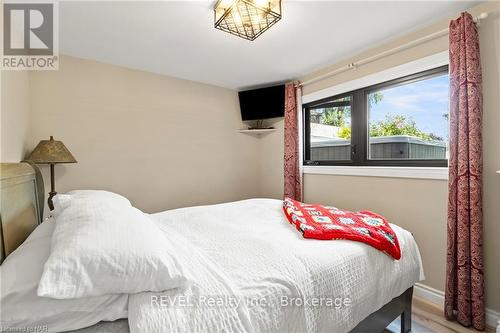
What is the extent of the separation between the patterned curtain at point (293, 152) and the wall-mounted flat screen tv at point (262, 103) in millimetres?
237

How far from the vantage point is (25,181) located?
139cm

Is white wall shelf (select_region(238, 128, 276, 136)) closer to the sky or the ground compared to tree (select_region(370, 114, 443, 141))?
closer to the sky

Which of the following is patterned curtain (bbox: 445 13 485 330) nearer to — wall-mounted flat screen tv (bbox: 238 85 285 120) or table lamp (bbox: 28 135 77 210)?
wall-mounted flat screen tv (bbox: 238 85 285 120)

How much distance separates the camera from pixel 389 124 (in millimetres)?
2541

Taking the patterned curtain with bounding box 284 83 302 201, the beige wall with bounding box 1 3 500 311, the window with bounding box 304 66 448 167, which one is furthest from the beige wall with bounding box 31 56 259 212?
the window with bounding box 304 66 448 167

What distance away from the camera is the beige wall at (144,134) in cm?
255

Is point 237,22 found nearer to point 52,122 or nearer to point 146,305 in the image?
point 146,305

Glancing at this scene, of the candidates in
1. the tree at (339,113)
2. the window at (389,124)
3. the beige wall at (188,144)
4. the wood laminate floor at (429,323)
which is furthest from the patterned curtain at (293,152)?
the wood laminate floor at (429,323)

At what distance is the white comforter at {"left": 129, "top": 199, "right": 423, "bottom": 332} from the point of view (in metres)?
0.80

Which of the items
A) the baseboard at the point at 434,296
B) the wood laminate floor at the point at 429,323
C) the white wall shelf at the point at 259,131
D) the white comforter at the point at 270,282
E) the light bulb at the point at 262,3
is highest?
the light bulb at the point at 262,3

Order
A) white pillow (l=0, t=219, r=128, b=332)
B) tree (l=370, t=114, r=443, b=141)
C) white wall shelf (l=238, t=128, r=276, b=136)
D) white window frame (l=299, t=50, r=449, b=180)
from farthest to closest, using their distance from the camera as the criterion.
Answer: white wall shelf (l=238, t=128, r=276, b=136), tree (l=370, t=114, r=443, b=141), white window frame (l=299, t=50, r=449, b=180), white pillow (l=0, t=219, r=128, b=332)

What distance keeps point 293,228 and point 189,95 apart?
252 centimetres

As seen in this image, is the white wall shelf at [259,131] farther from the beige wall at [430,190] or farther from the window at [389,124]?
the beige wall at [430,190]

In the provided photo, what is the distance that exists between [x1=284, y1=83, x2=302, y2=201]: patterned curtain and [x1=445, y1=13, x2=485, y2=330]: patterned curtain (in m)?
1.67
